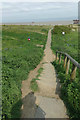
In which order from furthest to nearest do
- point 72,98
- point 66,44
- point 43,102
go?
point 66,44 < point 43,102 < point 72,98

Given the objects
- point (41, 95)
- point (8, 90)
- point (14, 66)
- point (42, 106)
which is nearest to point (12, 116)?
point (8, 90)

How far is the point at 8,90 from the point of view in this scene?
3.34m

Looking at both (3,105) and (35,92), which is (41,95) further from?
(3,105)

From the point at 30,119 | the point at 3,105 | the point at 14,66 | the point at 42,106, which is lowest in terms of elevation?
the point at 30,119

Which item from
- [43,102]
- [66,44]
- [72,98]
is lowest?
[43,102]

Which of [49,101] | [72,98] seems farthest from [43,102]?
[72,98]

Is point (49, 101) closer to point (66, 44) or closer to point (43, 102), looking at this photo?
point (43, 102)

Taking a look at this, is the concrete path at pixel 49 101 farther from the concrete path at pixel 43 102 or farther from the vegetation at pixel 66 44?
the vegetation at pixel 66 44

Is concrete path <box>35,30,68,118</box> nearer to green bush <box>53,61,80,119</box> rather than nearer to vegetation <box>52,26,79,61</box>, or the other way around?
green bush <box>53,61,80,119</box>

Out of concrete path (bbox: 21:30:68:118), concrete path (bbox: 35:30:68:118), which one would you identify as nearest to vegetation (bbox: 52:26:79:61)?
concrete path (bbox: 35:30:68:118)

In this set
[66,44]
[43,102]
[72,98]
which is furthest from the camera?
[66,44]

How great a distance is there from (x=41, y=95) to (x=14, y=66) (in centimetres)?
228

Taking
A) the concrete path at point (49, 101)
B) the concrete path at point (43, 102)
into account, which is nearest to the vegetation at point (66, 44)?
the concrete path at point (49, 101)

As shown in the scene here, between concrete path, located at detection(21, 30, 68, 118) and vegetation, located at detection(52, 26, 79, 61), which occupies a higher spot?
vegetation, located at detection(52, 26, 79, 61)
